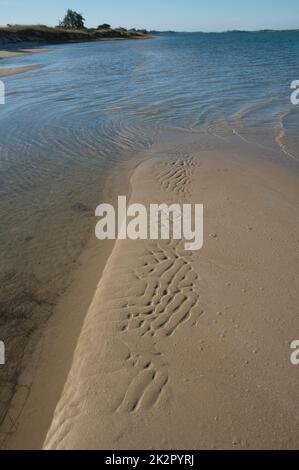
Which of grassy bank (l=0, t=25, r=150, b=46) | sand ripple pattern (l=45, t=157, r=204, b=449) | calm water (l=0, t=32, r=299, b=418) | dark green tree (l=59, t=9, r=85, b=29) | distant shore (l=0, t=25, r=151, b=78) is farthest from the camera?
dark green tree (l=59, t=9, r=85, b=29)

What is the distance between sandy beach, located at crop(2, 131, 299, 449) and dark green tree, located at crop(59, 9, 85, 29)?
92.1 m

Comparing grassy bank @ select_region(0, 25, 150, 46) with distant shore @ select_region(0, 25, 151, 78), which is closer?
distant shore @ select_region(0, 25, 151, 78)

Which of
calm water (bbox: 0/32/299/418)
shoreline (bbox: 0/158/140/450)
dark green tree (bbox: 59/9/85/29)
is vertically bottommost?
shoreline (bbox: 0/158/140/450)

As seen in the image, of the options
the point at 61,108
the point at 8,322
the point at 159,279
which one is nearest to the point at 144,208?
the point at 159,279

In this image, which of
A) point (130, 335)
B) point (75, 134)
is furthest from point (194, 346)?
point (75, 134)

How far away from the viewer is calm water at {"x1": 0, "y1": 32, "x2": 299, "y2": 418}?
5375 mm

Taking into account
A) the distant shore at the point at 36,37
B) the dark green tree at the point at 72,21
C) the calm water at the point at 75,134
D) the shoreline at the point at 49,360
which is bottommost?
the shoreline at the point at 49,360

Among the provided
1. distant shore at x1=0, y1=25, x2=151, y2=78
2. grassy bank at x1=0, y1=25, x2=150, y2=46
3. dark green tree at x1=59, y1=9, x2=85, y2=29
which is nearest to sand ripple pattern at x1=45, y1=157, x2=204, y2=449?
distant shore at x1=0, y1=25, x2=151, y2=78

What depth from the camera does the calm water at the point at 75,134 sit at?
5.38 metres

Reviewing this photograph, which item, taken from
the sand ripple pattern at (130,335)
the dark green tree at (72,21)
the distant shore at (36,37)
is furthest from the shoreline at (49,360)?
the dark green tree at (72,21)

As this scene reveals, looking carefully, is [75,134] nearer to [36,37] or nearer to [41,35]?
[36,37]

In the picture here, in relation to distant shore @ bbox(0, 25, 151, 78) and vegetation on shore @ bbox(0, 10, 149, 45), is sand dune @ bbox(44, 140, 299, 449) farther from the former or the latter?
vegetation on shore @ bbox(0, 10, 149, 45)

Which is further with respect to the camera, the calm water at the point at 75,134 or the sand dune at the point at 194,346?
the calm water at the point at 75,134

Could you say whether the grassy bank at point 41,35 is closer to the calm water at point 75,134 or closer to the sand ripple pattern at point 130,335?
the calm water at point 75,134
